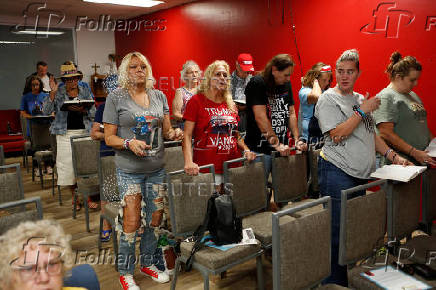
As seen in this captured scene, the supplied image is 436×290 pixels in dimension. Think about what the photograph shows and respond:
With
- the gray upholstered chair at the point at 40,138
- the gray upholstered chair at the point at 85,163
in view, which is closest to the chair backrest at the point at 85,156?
the gray upholstered chair at the point at 85,163

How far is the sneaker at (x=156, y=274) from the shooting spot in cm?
246

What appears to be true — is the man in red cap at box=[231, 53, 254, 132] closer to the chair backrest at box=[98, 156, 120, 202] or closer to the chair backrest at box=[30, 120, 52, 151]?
the chair backrest at box=[98, 156, 120, 202]

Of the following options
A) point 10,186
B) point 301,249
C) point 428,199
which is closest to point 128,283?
point 10,186

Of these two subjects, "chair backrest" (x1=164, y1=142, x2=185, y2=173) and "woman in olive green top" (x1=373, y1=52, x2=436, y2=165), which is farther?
"chair backrest" (x1=164, y1=142, x2=185, y2=173)

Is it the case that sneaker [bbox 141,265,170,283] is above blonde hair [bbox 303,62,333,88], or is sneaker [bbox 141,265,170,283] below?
below

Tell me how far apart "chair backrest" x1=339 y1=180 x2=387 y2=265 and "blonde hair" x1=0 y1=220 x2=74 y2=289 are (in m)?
1.16

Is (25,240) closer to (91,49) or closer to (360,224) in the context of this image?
(360,224)

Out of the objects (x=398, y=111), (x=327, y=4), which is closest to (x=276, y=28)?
(x=327, y=4)

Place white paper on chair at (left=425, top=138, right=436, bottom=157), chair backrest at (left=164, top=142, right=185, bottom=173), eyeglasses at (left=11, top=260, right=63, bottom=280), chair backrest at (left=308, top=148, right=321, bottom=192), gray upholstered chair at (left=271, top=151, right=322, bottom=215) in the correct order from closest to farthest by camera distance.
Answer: eyeglasses at (left=11, top=260, right=63, bottom=280)
white paper on chair at (left=425, top=138, right=436, bottom=157)
gray upholstered chair at (left=271, top=151, right=322, bottom=215)
chair backrest at (left=308, top=148, right=321, bottom=192)
chair backrest at (left=164, top=142, right=185, bottom=173)

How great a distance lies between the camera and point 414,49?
3.56 meters

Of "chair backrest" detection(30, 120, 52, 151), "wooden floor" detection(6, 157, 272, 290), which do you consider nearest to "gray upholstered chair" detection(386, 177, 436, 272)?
"wooden floor" detection(6, 157, 272, 290)

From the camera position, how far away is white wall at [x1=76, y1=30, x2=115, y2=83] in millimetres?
8297

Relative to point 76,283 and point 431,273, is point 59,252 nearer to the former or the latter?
point 76,283

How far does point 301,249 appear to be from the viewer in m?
1.51
